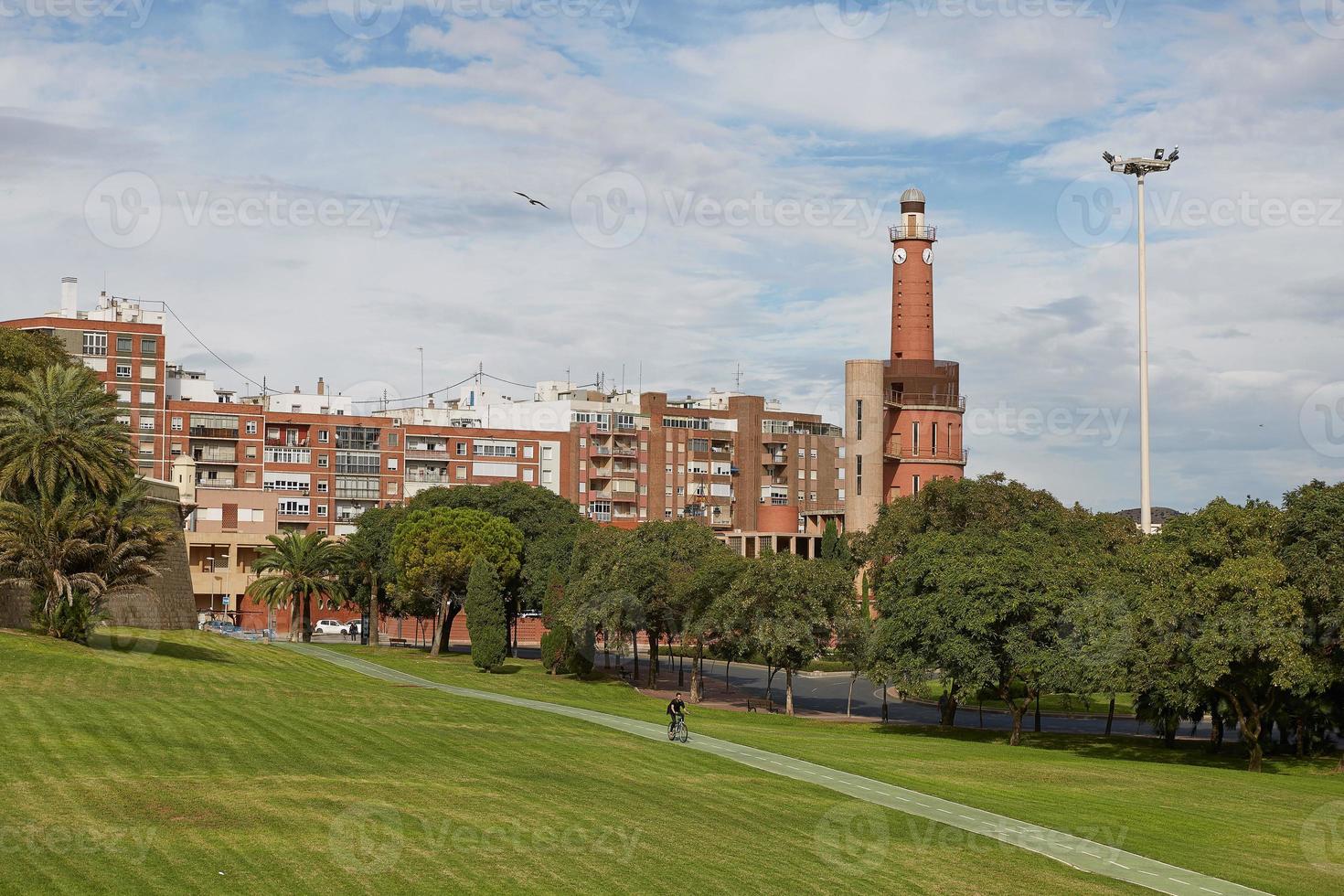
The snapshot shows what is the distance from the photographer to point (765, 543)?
484ft

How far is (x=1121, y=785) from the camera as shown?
43.8 m

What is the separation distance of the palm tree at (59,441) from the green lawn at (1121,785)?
19338 mm

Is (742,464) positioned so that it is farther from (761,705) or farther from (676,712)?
(676,712)

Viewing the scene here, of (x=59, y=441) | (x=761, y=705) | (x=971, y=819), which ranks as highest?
(x=59, y=441)

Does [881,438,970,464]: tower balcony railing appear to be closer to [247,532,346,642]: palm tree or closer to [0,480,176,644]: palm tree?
[247,532,346,642]: palm tree

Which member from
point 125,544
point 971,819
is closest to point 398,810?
point 971,819

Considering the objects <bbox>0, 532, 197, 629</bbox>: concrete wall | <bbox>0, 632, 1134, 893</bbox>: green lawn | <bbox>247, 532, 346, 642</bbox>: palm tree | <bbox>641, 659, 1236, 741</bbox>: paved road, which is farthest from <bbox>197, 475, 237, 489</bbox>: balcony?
<bbox>0, 632, 1134, 893</bbox>: green lawn

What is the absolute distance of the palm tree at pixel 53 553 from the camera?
53.6 m

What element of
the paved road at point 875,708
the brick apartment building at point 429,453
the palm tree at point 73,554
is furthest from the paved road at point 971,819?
the brick apartment building at point 429,453

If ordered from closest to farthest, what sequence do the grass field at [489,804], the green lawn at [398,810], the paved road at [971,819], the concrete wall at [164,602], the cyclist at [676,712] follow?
the green lawn at [398,810]
the grass field at [489,804]
the paved road at [971,819]
the cyclist at [676,712]
the concrete wall at [164,602]

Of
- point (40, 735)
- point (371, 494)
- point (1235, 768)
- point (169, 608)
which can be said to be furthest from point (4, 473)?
point (371, 494)

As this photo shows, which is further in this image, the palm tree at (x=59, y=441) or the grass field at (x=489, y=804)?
the palm tree at (x=59, y=441)

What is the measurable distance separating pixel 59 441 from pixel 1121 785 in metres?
45.1

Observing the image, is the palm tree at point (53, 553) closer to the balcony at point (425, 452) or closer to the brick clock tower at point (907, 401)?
the brick clock tower at point (907, 401)
